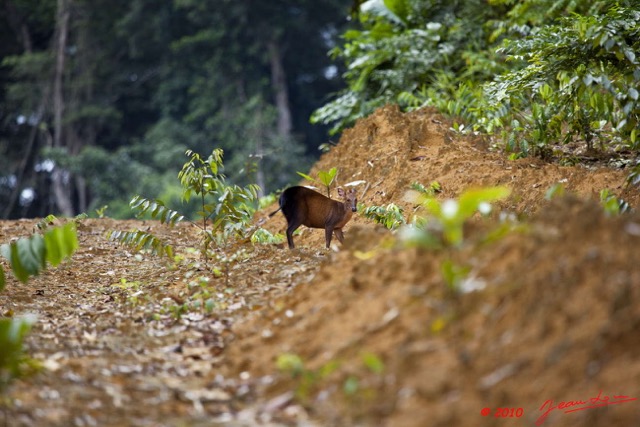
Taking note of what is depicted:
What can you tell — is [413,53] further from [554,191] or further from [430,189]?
[554,191]

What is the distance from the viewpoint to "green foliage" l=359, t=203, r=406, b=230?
23.6 feet

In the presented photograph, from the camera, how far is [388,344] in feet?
12.1

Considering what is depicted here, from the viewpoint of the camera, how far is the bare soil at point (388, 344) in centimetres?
324

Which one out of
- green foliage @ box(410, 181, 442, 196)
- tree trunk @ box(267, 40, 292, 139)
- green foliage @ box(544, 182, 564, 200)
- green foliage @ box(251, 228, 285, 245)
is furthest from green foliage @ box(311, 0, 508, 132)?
tree trunk @ box(267, 40, 292, 139)

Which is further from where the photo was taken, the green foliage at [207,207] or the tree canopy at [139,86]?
the tree canopy at [139,86]

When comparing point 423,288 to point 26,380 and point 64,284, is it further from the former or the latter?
point 64,284

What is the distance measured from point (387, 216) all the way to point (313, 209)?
0.76 m

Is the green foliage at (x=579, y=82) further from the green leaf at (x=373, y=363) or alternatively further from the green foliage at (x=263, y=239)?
the green leaf at (x=373, y=363)

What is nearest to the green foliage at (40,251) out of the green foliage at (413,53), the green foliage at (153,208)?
the green foliage at (153,208)

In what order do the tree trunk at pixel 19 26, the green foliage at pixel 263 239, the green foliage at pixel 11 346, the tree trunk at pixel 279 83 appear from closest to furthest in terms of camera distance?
1. the green foliage at pixel 11 346
2. the green foliage at pixel 263 239
3. the tree trunk at pixel 279 83
4. the tree trunk at pixel 19 26

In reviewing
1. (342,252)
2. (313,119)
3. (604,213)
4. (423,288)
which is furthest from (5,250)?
(313,119)

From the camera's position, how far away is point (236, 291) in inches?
225

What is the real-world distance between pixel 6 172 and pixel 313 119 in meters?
19.0

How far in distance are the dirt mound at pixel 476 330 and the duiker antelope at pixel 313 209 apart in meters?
2.19
